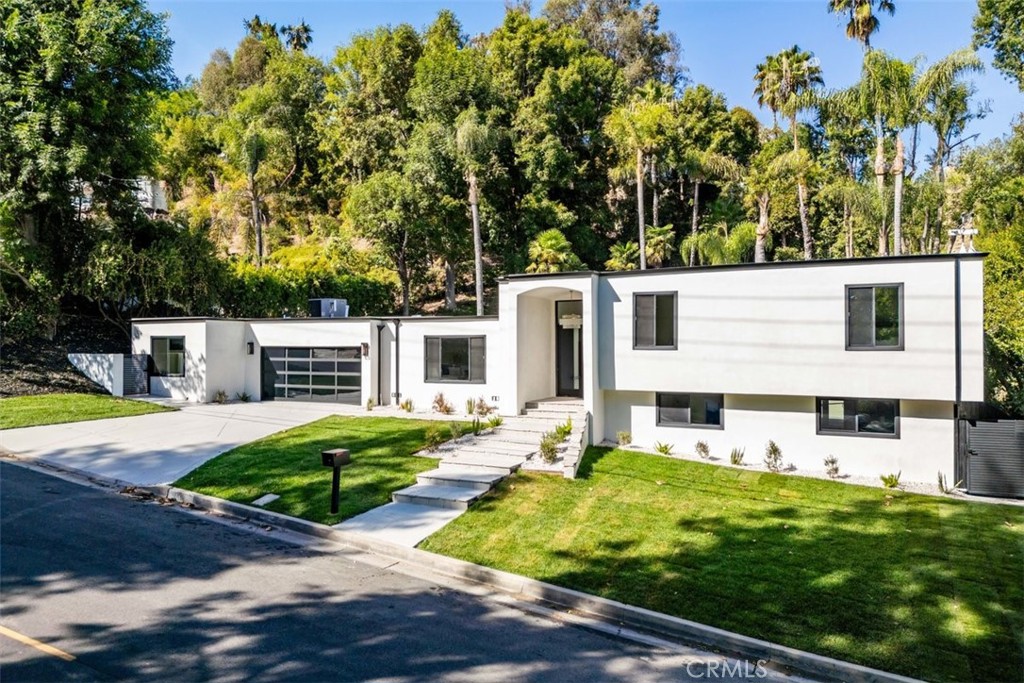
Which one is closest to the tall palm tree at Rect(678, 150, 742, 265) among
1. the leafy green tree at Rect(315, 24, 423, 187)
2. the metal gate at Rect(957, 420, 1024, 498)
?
the leafy green tree at Rect(315, 24, 423, 187)

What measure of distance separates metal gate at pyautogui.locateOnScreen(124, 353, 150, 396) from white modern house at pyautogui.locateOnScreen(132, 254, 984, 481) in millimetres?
11596

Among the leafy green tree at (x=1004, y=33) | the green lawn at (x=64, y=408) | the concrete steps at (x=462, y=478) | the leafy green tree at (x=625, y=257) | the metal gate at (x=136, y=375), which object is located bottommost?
the concrete steps at (x=462, y=478)

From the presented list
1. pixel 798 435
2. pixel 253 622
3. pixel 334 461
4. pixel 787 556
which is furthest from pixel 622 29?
pixel 253 622

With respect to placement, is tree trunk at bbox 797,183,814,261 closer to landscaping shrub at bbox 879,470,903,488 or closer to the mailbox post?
landscaping shrub at bbox 879,470,903,488

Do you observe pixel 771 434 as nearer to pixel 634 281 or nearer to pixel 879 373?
Result: pixel 879 373

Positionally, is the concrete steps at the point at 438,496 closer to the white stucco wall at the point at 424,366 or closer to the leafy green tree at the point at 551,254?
the white stucco wall at the point at 424,366

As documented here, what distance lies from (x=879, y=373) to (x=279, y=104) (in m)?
41.4

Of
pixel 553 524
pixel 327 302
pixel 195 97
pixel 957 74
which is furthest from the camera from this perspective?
pixel 195 97

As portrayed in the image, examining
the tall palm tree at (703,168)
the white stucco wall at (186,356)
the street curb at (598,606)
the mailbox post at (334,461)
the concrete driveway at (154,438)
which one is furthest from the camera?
the tall palm tree at (703,168)

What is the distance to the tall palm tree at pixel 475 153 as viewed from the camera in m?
26.5

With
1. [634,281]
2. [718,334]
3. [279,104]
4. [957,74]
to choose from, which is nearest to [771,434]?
[718,334]

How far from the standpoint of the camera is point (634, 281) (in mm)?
13992

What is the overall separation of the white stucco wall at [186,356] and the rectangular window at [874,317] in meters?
18.2

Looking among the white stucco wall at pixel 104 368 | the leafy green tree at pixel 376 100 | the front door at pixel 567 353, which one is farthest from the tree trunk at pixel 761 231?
the white stucco wall at pixel 104 368
